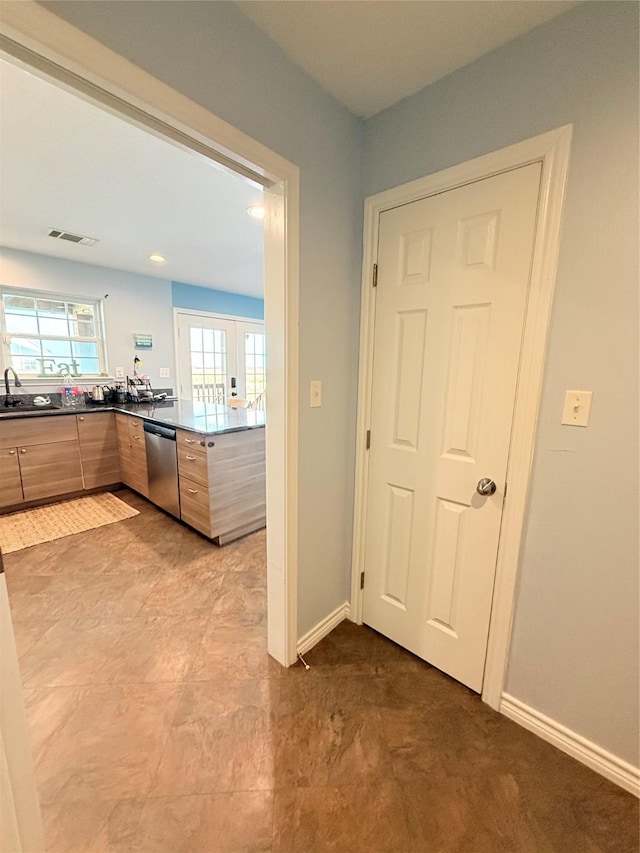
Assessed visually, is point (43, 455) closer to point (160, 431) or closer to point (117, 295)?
point (160, 431)

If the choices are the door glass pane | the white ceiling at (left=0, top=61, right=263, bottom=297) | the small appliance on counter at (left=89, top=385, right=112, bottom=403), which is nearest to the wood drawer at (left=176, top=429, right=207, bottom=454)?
the white ceiling at (left=0, top=61, right=263, bottom=297)

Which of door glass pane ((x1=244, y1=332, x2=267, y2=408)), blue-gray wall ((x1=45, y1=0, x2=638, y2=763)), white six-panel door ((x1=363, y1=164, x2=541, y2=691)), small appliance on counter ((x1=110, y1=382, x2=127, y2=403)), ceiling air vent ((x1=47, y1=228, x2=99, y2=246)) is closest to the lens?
blue-gray wall ((x1=45, y1=0, x2=638, y2=763))

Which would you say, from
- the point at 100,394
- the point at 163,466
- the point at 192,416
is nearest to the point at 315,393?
the point at 192,416

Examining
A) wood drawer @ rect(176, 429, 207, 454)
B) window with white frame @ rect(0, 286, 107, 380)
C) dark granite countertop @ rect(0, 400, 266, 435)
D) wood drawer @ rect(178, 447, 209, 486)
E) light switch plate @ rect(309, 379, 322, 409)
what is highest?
window with white frame @ rect(0, 286, 107, 380)

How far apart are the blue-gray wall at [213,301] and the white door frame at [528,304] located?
13.1ft

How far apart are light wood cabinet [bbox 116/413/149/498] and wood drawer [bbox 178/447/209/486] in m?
0.71

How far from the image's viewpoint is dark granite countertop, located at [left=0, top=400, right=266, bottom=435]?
252 cm

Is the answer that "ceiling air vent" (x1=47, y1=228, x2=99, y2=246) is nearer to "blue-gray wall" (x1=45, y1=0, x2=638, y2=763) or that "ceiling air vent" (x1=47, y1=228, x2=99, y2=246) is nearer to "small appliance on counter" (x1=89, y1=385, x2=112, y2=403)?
"small appliance on counter" (x1=89, y1=385, x2=112, y2=403)

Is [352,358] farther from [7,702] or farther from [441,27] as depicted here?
[7,702]

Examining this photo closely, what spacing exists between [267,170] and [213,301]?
4425 millimetres

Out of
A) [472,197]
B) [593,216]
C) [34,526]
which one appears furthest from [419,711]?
[34,526]

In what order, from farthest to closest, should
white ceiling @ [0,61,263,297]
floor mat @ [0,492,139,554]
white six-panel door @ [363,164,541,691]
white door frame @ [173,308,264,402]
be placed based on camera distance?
white door frame @ [173,308,264,402]
floor mat @ [0,492,139,554]
white ceiling @ [0,61,263,297]
white six-panel door @ [363,164,541,691]

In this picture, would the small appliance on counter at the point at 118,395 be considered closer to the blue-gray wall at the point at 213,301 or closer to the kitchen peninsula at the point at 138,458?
the kitchen peninsula at the point at 138,458

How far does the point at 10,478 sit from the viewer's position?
3039 millimetres
